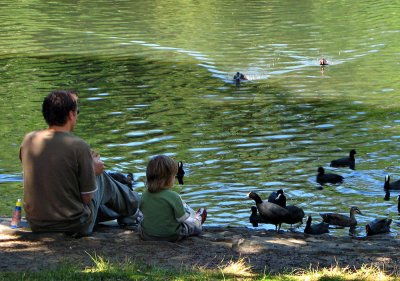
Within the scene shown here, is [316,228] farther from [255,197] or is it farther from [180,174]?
[180,174]

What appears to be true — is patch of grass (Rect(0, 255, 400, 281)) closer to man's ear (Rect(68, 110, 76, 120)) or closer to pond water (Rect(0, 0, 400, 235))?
man's ear (Rect(68, 110, 76, 120))

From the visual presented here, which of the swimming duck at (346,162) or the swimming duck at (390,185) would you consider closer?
the swimming duck at (390,185)

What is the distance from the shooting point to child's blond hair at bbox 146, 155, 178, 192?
1050 centimetres

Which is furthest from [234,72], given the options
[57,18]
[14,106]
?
[57,18]

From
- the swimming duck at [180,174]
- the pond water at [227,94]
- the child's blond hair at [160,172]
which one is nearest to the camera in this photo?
the child's blond hair at [160,172]

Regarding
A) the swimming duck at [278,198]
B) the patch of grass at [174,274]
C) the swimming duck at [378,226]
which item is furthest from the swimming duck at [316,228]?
the patch of grass at [174,274]

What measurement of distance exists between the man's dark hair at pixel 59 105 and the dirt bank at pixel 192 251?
143 centimetres

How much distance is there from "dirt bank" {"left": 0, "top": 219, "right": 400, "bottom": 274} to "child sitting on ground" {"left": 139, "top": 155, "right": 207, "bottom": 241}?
0.14m

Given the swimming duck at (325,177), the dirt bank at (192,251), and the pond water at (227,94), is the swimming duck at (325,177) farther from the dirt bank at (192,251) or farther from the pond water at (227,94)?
the dirt bank at (192,251)

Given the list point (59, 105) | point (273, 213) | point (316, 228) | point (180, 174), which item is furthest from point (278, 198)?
point (59, 105)

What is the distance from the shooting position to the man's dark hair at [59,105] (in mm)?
9695

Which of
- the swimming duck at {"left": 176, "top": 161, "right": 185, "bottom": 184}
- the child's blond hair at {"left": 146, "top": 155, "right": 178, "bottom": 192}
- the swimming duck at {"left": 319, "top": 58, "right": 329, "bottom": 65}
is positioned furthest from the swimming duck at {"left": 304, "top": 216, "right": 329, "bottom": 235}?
the swimming duck at {"left": 319, "top": 58, "right": 329, "bottom": 65}

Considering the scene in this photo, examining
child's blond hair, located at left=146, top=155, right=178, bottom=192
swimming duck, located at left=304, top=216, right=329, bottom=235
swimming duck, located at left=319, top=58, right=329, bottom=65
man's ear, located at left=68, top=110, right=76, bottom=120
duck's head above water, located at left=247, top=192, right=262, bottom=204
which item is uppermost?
swimming duck, located at left=319, top=58, right=329, bottom=65

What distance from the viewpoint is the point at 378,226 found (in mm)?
13625
